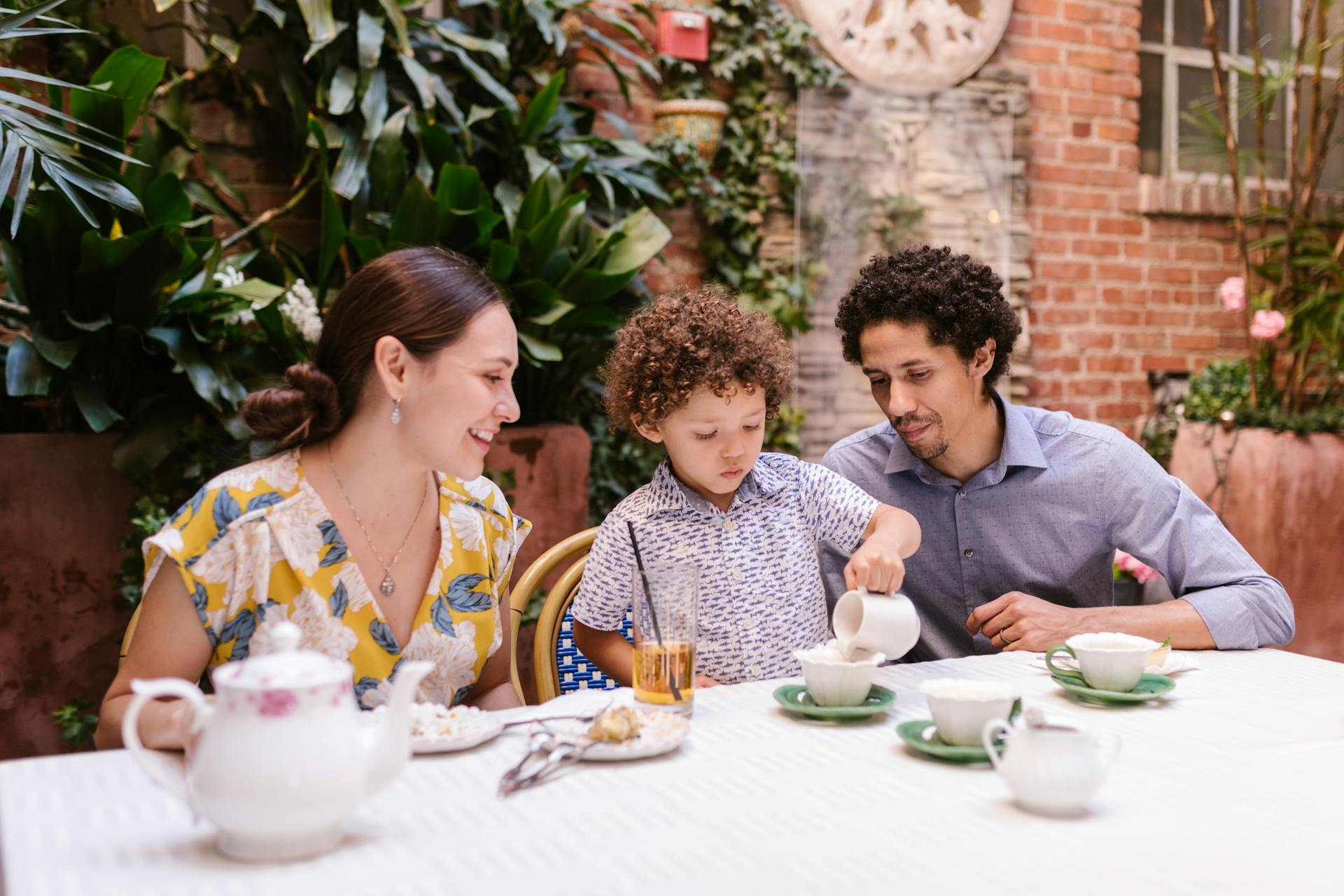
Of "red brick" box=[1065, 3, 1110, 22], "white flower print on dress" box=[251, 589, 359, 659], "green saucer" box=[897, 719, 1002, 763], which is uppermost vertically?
"red brick" box=[1065, 3, 1110, 22]

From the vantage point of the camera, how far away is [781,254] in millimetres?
4242

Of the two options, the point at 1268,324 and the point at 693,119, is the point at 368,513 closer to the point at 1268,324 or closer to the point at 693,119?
the point at 693,119

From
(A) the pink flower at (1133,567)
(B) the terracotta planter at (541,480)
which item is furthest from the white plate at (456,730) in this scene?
(A) the pink flower at (1133,567)

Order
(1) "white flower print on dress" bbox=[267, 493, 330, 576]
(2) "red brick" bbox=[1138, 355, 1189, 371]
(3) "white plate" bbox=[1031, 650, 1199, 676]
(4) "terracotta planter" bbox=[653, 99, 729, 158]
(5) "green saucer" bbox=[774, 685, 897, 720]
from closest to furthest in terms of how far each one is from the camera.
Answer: (5) "green saucer" bbox=[774, 685, 897, 720], (1) "white flower print on dress" bbox=[267, 493, 330, 576], (3) "white plate" bbox=[1031, 650, 1199, 676], (4) "terracotta planter" bbox=[653, 99, 729, 158], (2) "red brick" bbox=[1138, 355, 1189, 371]

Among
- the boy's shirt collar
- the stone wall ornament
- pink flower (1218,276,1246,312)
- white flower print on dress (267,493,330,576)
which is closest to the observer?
white flower print on dress (267,493,330,576)

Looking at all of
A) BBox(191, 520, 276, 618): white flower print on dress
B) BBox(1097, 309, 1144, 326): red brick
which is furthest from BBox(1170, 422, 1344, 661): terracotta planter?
BBox(191, 520, 276, 618): white flower print on dress

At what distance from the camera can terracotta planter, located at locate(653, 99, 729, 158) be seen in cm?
396

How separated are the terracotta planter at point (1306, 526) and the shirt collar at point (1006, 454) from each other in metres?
2.36

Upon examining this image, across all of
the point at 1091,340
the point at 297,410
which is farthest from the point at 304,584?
the point at 1091,340

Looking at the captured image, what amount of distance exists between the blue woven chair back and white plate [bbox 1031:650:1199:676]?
0.64 m

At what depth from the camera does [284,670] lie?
0.91 metres

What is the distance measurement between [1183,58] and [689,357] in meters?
4.08

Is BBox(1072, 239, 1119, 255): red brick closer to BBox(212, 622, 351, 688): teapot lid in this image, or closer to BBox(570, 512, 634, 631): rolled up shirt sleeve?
BBox(570, 512, 634, 631): rolled up shirt sleeve

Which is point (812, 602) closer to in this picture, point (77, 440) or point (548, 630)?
point (548, 630)
